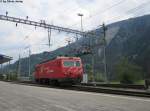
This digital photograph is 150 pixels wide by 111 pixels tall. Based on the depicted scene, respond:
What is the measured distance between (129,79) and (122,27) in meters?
131

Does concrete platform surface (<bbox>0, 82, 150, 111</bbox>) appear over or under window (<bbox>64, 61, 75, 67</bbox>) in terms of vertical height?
under

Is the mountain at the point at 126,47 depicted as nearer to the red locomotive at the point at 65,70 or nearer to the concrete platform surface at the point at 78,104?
the red locomotive at the point at 65,70

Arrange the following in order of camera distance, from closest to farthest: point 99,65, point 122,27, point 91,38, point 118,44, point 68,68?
point 68,68, point 91,38, point 99,65, point 118,44, point 122,27

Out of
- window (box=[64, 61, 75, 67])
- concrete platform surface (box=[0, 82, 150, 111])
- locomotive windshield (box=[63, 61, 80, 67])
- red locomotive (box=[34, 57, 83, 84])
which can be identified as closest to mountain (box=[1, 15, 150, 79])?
red locomotive (box=[34, 57, 83, 84])

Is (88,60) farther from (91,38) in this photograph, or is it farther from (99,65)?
(91,38)

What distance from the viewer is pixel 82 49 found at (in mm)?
51719

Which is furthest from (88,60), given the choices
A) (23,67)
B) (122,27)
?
(122,27)

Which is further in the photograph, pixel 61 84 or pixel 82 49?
pixel 82 49

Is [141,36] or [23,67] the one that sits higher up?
[141,36]

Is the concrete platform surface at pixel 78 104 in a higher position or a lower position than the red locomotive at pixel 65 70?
lower

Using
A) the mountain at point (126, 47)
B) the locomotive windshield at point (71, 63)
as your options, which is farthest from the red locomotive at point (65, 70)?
the mountain at point (126, 47)

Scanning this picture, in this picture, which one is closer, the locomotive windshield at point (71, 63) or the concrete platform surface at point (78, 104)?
the concrete platform surface at point (78, 104)

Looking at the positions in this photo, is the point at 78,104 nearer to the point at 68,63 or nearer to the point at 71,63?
the point at 68,63

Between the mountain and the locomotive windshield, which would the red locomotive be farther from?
the mountain
